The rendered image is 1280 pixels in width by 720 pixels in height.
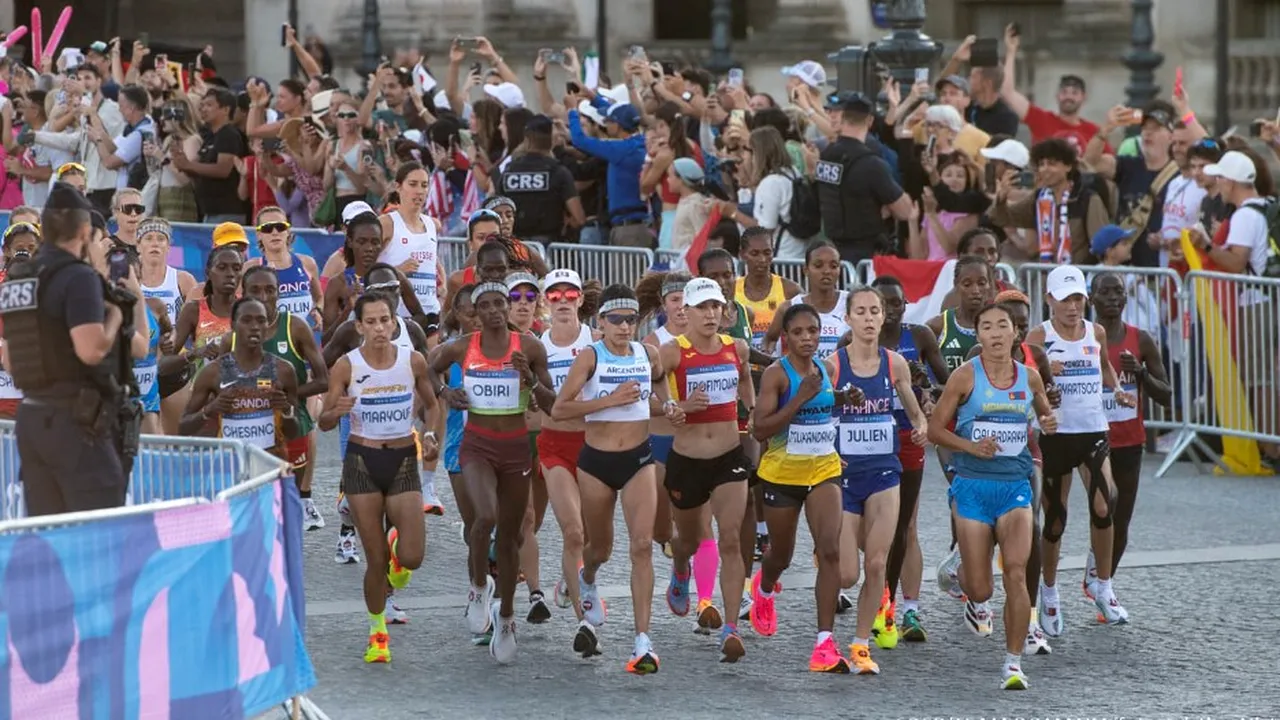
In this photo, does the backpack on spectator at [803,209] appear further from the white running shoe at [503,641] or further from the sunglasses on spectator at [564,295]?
the white running shoe at [503,641]

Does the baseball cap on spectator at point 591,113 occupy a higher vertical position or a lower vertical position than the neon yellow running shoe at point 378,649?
higher

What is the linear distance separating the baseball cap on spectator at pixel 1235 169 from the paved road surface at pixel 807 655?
9.44 feet

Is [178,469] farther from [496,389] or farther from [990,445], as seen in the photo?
[990,445]

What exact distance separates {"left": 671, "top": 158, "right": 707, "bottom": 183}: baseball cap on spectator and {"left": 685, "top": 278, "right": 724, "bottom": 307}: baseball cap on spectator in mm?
5932

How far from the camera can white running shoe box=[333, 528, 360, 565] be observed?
13375mm

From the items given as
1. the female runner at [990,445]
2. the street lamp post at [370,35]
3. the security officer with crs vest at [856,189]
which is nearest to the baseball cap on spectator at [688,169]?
the security officer with crs vest at [856,189]

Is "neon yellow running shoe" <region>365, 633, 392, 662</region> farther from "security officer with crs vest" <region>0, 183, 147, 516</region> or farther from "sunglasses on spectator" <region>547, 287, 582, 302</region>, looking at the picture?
"sunglasses on spectator" <region>547, 287, 582, 302</region>

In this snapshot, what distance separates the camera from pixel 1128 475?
1234cm

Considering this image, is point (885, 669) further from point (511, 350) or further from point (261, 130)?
point (261, 130)

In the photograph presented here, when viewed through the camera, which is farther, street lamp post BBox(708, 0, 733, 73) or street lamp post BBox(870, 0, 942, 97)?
street lamp post BBox(708, 0, 733, 73)

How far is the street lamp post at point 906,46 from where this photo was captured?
19.1 meters

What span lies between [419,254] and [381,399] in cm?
434

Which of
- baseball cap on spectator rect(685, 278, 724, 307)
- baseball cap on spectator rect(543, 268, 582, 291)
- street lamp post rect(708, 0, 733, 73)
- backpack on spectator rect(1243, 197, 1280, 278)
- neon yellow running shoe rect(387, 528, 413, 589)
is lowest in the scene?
neon yellow running shoe rect(387, 528, 413, 589)

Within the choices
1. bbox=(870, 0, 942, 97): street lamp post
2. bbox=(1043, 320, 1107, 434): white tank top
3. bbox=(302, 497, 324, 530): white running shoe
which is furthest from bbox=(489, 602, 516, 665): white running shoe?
bbox=(870, 0, 942, 97): street lamp post
